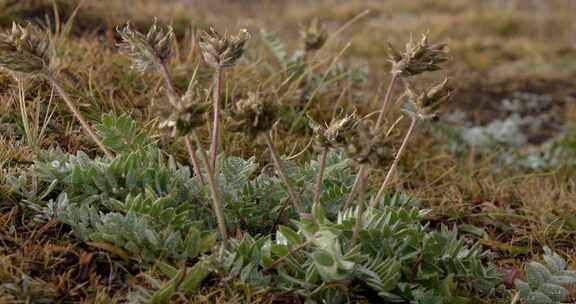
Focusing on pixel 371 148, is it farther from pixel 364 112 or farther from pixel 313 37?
pixel 364 112

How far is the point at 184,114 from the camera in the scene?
1512 mm

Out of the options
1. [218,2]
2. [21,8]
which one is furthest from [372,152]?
[218,2]

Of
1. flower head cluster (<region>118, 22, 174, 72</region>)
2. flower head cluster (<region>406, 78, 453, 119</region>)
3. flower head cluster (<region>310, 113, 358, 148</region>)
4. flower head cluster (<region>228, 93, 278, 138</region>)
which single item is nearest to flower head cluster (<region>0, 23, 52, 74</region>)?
flower head cluster (<region>118, 22, 174, 72</region>)

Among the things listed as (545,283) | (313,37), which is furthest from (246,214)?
(313,37)

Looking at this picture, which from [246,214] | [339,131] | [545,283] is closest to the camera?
[339,131]

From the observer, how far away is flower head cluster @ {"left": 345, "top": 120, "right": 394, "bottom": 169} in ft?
4.99

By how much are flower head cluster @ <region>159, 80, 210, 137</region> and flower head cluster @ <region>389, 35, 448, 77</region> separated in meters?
0.62

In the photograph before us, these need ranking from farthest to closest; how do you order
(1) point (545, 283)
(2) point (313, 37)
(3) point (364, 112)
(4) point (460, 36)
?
(4) point (460, 36) → (3) point (364, 112) → (2) point (313, 37) → (1) point (545, 283)

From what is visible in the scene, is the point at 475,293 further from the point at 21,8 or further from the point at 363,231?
the point at 21,8

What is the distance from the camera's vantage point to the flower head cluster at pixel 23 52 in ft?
5.50

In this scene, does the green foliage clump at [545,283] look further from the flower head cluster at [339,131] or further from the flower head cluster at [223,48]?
the flower head cluster at [223,48]

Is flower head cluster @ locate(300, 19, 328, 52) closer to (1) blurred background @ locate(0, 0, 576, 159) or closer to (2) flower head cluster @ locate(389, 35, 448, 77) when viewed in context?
(1) blurred background @ locate(0, 0, 576, 159)

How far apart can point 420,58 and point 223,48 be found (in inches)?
22.6

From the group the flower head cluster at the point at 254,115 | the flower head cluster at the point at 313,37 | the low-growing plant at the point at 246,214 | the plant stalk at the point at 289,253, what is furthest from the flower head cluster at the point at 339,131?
the flower head cluster at the point at 313,37
